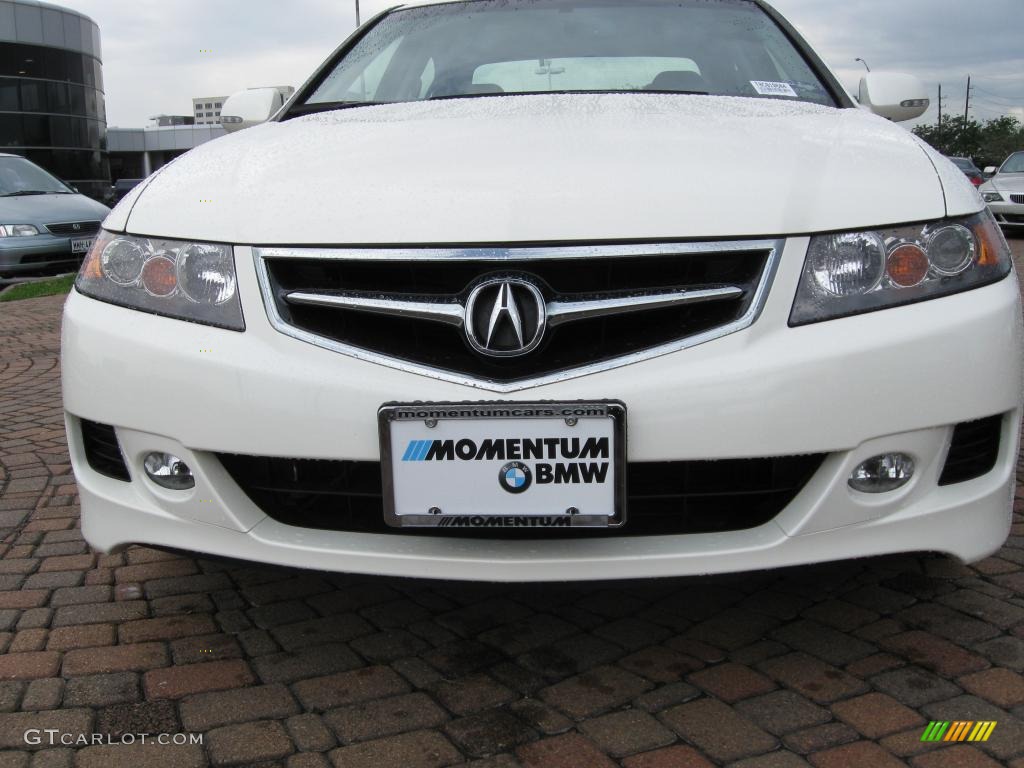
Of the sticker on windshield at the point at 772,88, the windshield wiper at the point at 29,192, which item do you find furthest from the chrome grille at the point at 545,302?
the windshield wiper at the point at 29,192

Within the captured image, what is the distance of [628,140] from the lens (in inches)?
86.0

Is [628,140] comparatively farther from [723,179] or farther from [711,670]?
[711,670]

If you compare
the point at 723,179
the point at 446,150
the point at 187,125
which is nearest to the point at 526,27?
the point at 446,150

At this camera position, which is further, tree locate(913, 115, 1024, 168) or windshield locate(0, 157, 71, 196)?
tree locate(913, 115, 1024, 168)

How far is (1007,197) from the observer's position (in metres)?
15.1

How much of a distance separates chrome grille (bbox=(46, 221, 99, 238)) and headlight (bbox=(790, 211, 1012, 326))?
35.6ft

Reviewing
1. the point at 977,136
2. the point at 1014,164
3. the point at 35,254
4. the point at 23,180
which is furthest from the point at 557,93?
the point at 977,136

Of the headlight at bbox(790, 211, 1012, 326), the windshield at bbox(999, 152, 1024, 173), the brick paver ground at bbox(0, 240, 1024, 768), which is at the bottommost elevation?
the brick paver ground at bbox(0, 240, 1024, 768)

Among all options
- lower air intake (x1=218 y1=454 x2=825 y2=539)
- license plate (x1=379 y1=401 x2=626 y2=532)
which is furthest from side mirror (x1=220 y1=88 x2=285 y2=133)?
license plate (x1=379 y1=401 x2=626 y2=532)

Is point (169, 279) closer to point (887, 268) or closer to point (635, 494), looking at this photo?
point (635, 494)

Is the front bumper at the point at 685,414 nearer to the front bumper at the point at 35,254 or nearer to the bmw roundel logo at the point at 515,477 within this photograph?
the bmw roundel logo at the point at 515,477

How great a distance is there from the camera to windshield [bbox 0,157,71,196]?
40.3 ft

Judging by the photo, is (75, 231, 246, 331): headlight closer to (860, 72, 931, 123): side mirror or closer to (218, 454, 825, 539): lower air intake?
(218, 454, 825, 539): lower air intake

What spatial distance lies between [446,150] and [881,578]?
1.54 meters
